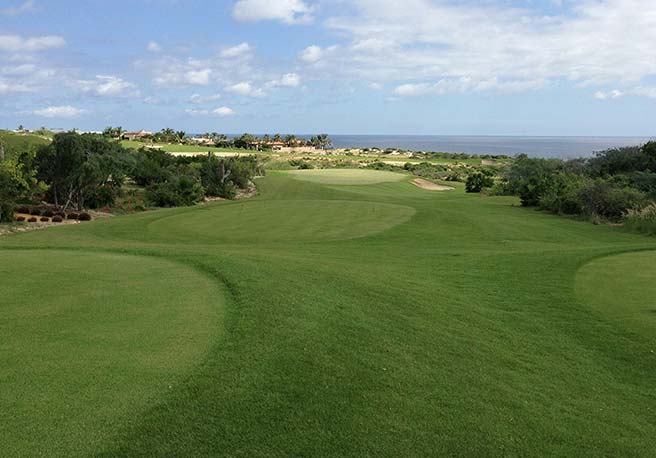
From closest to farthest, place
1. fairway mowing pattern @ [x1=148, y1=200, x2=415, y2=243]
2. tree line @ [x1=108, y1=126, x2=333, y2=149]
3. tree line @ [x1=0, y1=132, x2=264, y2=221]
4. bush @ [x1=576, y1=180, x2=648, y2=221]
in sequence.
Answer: fairway mowing pattern @ [x1=148, y1=200, x2=415, y2=243], tree line @ [x1=0, y1=132, x2=264, y2=221], bush @ [x1=576, y1=180, x2=648, y2=221], tree line @ [x1=108, y1=126, x2=333, y2=149]

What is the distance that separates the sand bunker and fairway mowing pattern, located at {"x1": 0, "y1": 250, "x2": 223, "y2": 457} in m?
59.7

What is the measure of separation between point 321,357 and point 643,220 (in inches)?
1044

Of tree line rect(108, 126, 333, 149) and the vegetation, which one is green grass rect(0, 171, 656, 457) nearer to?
the vegetation

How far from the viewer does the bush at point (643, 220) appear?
26928mm

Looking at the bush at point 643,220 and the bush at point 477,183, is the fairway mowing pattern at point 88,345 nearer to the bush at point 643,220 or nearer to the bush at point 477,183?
the bush at point 643,220

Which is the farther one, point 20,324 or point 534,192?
point 534,192

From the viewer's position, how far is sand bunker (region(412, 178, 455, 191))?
69.3m

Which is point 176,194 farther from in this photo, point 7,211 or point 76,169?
point 7,211

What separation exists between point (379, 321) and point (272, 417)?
385 centimetres

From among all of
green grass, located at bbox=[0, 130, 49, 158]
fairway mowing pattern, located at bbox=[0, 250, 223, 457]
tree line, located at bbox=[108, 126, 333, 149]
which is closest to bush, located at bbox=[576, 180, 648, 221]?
fairway mowing pattern, located at bbox=[0, 250, 223, 457]

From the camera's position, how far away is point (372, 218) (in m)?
28.2

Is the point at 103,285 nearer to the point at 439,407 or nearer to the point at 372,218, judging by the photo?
the point at 439,407

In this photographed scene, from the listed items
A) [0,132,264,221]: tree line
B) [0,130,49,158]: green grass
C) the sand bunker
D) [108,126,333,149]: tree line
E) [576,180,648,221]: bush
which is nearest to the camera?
[0,132,264,221]: tree line

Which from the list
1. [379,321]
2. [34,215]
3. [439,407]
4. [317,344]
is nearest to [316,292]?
[379,321]
